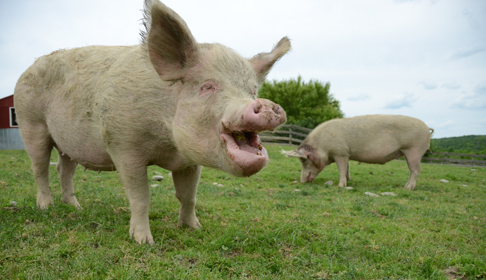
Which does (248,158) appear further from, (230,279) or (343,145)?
(343,145)

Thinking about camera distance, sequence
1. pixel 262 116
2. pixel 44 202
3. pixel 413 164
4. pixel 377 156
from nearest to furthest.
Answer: pixel 262 116 < pixel 44 202 < pixel 413 164 < pixel 377 156

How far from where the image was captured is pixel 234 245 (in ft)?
10.5

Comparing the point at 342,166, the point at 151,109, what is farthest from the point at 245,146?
the point at 342,166

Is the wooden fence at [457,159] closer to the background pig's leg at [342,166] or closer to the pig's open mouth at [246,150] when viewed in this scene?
the background pig's leg at [342,166]

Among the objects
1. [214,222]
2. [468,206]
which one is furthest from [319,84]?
[214,222]

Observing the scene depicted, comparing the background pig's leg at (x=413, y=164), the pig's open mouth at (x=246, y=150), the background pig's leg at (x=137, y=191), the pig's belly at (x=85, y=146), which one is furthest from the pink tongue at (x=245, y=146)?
the background pig's leg at (x=413, y=164)

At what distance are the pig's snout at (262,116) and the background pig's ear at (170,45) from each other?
0.95m

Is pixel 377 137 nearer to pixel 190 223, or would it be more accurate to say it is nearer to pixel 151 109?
pixel 190 223

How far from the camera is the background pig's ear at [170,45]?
262cm

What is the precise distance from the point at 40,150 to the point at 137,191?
1833mm

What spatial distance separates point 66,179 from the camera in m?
4.66

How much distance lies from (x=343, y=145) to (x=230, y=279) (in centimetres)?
770

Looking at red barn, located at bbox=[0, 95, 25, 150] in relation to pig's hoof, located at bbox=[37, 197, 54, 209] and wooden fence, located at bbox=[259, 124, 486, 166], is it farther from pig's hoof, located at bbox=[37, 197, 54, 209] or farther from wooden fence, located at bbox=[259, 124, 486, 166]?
pig's hoof, located at bbox=[37, 197, 54, 209]

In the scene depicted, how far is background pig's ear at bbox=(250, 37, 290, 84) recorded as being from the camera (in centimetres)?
329
